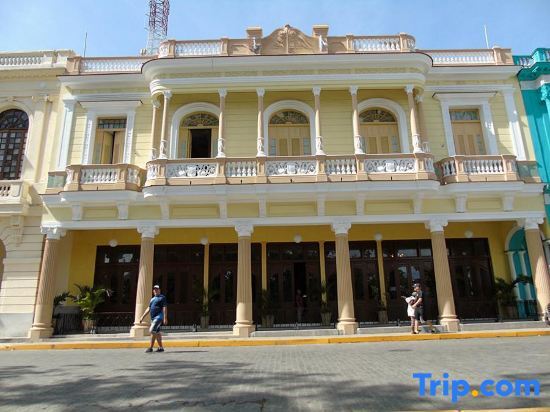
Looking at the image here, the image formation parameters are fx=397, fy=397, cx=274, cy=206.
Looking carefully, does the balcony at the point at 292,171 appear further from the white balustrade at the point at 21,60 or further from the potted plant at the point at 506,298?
the white balustrade at the point at 21,60

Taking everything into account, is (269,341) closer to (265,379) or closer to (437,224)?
(265,379)

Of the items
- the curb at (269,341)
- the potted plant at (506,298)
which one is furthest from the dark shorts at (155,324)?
the potted plant at (506,298)

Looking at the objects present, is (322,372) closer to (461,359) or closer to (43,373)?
(461,359)

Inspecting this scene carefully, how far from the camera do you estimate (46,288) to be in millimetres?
14070

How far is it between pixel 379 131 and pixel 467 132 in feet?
11.9

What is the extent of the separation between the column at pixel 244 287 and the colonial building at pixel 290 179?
52 mm

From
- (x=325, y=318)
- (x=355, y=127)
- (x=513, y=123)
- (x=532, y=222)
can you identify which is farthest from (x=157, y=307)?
(x=513, y=123)

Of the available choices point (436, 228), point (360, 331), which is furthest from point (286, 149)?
point (360, 331)

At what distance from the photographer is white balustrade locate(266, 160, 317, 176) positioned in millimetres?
14273

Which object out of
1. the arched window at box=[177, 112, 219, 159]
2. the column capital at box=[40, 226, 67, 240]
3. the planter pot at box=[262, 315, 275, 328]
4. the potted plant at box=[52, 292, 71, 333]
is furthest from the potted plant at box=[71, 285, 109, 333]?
the arched window at box=[177, 112, 219, 159]

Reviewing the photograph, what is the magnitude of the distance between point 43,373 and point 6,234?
1018 cm

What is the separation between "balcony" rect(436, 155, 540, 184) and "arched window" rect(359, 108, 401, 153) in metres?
2.09

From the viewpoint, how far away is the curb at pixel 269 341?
39.8ft

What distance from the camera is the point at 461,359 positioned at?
25.3 ft
